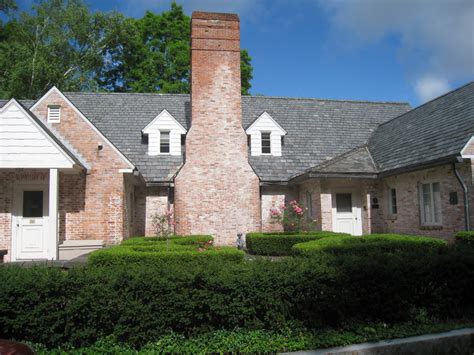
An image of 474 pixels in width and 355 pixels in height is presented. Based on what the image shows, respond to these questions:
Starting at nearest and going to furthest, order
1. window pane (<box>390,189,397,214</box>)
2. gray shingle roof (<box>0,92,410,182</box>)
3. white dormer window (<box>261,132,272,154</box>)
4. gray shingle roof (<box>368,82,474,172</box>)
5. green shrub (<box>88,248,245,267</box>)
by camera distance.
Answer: green shrub (<box>88,248,245,267</box>) < gray shingle roof (<box>368,82,474,172</box>) < window pane (<box>390,189,397,214</box>) < gray shingle roof (<box>0,92,410,182</box>) < white dormer window (<box>261,132,272,154</box>)

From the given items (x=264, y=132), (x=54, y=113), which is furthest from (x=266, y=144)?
(x=54, y=113)

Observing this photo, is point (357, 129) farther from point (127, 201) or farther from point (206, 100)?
point (127, 201)

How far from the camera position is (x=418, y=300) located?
20.8 ft

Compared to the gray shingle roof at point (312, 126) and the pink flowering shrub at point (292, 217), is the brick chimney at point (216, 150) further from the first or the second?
the gray shingle roof at point (312, 126)

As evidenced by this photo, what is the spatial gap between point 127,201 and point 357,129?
45.1 ft

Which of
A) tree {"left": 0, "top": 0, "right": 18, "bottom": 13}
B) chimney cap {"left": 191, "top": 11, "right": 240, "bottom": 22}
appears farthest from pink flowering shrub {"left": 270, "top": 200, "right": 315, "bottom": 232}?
tree {"left": 0, "top": 0, "right": 18, "bottom": 13}

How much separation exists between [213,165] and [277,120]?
21.9ft

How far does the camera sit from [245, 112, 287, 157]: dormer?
1977 cm

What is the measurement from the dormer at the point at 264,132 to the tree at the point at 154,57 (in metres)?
15.7

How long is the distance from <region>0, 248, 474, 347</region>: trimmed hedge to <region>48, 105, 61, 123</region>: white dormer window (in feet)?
36.5

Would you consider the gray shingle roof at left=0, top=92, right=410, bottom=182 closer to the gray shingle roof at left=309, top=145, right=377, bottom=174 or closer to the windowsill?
the gray shingle roof at left=309, top=145, right=377, bottom=174

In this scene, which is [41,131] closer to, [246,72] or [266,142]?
[266,142]

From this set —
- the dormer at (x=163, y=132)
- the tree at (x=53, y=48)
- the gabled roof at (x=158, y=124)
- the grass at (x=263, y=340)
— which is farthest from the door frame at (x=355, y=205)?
the tree at (x=53, y=48)

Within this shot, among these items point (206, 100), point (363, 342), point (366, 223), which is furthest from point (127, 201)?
point (363, 342)
